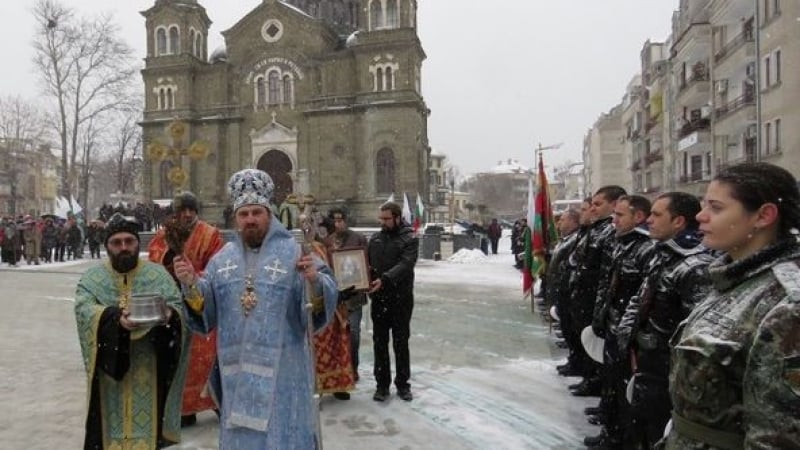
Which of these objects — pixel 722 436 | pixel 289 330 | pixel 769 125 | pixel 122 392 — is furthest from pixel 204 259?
pixel 769 125

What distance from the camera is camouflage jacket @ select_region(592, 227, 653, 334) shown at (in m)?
4.81

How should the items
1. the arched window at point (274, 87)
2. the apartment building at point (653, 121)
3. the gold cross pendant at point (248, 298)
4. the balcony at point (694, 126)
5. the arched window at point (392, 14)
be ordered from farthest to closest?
1. the arched window at point (274, 87)
2. the apartment building at point (653, 121)
3. the arched window at point (392, 14)
4. the balcony at point (694, 126)
5. the gold cross pendant at point (248, 298)

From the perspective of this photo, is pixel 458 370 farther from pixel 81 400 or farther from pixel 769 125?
pixel 769 125

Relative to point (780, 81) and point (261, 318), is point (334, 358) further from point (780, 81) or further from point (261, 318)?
point (780, 81)

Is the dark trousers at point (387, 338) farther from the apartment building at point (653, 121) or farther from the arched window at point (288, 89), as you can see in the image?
the arched window at point (288, 89)

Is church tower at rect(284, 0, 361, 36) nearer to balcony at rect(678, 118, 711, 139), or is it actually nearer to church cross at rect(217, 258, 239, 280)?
balcony at rect(678, 118, 711, 139)

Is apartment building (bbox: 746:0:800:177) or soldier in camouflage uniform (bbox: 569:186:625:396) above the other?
apartment building (bbox: 746:0:800:177)

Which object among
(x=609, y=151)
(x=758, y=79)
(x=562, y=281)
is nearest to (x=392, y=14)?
(x=758, y=79)

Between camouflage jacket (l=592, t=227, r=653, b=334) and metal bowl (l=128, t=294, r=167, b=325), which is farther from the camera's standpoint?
camouflage jacket (l=592, t=227, r=653, b=334)

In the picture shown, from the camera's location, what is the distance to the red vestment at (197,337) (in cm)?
566

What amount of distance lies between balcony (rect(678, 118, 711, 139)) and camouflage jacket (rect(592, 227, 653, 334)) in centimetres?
2742

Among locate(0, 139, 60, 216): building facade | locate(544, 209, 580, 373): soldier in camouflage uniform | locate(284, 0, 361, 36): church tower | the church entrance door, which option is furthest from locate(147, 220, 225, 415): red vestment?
locate(284, 0, 361, 36): church tower

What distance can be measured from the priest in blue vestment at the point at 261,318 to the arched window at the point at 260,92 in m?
40.9

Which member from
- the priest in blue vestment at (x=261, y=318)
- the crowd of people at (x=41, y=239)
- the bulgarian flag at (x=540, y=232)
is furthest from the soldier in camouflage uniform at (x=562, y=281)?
the crowd of people at (x=41, y=239)
